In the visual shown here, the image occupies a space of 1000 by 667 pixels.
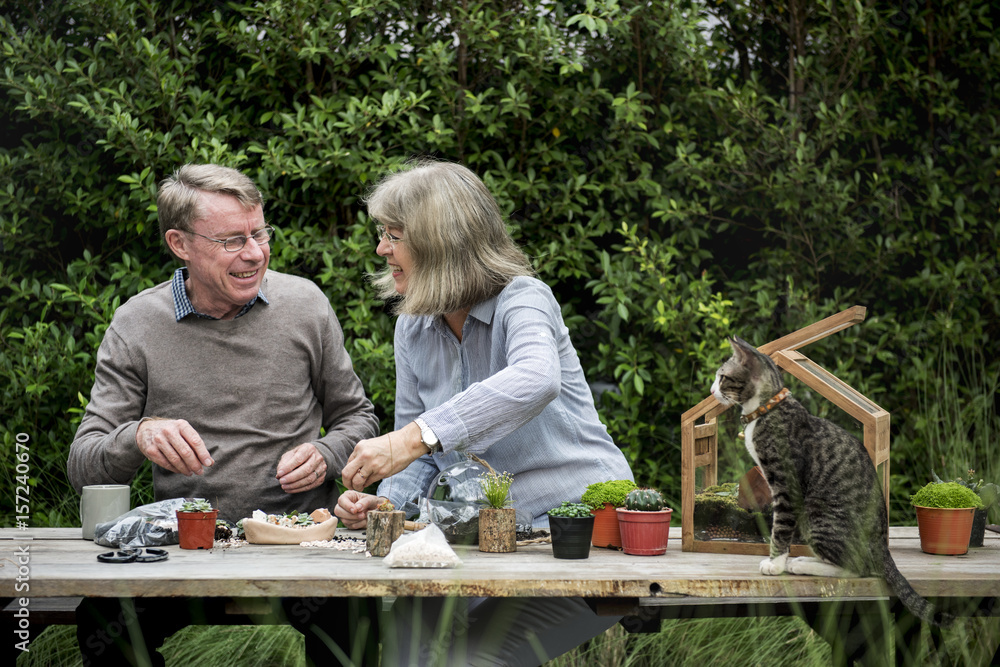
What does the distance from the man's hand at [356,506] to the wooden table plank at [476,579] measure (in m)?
0.47

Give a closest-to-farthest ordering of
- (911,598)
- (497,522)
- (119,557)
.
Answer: (911,598), (119,557), (497,522)

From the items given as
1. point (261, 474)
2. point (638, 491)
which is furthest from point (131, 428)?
point (638, 491)

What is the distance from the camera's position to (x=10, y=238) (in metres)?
4.08

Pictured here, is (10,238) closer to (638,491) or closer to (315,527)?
(315,527)

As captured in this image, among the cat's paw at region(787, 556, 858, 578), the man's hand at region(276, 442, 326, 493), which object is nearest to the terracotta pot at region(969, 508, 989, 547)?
the cat's paw at region(787, 556, 858, 578)

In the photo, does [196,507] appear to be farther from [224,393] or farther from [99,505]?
[224,393]

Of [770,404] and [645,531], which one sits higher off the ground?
[770,404]

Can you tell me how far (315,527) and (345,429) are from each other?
688mm

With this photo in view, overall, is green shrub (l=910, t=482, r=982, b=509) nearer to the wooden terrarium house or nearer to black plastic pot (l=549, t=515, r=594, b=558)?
the wooden terrarium house

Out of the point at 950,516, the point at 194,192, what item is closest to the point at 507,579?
the point at 950,516

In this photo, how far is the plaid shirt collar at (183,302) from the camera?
2783 millimetres

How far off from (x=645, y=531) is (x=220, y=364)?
1.49 metres

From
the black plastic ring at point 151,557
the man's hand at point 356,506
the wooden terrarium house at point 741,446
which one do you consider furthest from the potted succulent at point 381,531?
the wooden terrarium house at point 741,446

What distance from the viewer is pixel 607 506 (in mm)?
2061
